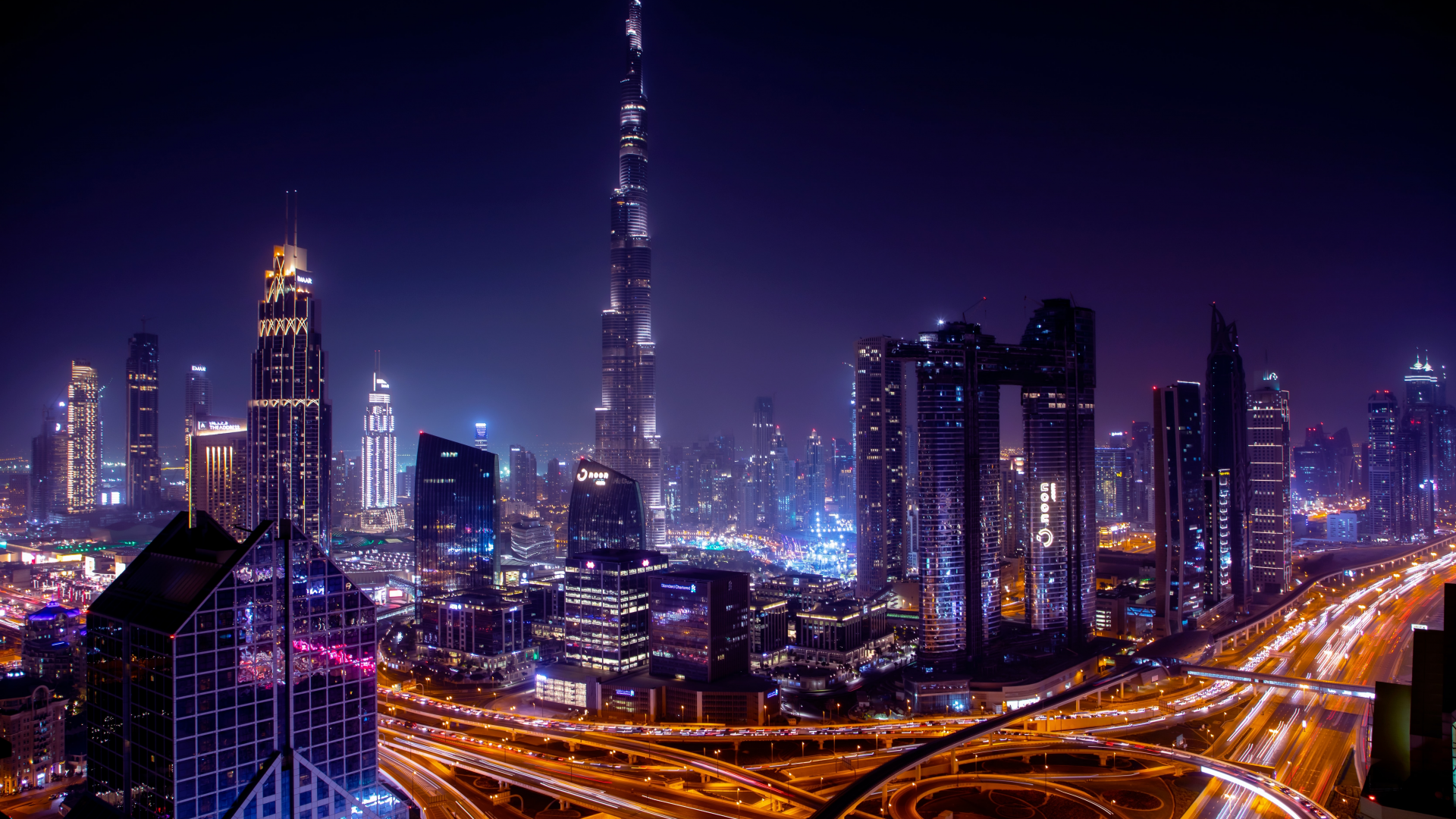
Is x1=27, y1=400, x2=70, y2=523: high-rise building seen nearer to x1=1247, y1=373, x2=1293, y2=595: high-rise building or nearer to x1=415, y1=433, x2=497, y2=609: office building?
x1=415, y1=433, x2=497, y2=609: office building

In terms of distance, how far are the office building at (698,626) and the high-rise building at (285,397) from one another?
3796 cm

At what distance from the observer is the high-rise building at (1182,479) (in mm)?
63375

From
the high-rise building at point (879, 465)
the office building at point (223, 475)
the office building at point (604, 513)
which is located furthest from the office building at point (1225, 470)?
the office building at point (223, 475)

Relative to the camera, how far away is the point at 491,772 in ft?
107

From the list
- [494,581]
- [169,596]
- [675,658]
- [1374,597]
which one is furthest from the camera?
[494,581]

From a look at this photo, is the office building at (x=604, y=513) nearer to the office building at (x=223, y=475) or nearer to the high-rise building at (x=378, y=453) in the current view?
the office building at (x=223, y=475)

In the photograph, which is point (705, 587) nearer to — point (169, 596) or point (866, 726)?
point (866, 726)

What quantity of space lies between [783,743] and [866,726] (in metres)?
3.79

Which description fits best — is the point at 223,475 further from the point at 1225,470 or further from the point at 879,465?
the point at 1225,470

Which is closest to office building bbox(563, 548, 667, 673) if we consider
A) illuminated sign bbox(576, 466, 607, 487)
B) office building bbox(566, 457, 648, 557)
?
office building bbox(566, 457, 648, 557)

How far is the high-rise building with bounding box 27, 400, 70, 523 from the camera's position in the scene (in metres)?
103

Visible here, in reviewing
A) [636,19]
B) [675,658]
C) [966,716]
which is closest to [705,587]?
[675,658]

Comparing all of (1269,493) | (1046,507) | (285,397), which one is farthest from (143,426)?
(1269,493)

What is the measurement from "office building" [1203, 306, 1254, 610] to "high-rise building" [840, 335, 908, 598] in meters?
25.8
